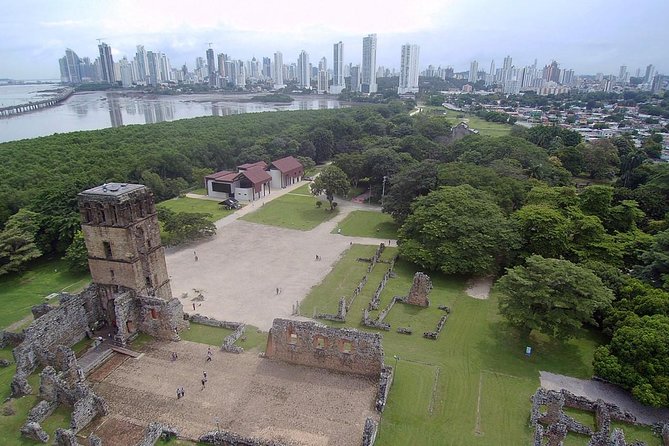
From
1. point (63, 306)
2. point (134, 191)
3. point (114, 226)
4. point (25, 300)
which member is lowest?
point (25, 300)

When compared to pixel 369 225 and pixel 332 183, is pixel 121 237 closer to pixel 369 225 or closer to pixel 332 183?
pixel 369 225

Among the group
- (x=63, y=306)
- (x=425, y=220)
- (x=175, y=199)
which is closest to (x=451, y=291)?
(x=425, y=220)

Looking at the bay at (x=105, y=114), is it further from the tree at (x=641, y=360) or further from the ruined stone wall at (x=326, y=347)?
the tree at (x=641, y=360)

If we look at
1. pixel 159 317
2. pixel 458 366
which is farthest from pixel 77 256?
pixel 458 366

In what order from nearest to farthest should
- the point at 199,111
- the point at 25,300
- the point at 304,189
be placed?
the point at 25,300
the point at 304,189
the point at 199,111

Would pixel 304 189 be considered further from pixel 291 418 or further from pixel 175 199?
pixel 291 418

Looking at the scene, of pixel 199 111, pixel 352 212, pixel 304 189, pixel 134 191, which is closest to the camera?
pixel 134 191
